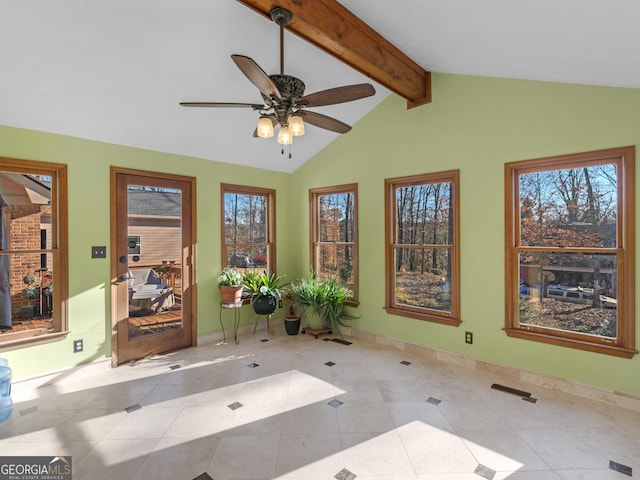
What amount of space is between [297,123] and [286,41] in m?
1.01

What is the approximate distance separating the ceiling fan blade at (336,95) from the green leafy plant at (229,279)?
277cm

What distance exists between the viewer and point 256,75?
194cm

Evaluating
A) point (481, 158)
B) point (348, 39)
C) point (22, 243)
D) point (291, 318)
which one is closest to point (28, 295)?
point (22, 243)

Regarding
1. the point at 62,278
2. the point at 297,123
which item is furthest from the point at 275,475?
the point at 62,278

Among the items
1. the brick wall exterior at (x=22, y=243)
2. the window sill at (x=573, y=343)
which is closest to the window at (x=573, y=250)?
the window sill at (x=573, y=343)

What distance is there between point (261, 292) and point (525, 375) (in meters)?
3.12

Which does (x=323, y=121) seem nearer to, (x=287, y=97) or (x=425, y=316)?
(x=287, y=97)

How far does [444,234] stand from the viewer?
3805 millimetres

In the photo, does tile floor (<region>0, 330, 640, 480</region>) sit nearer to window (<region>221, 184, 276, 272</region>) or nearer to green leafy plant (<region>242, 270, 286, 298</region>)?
green leafy plant (<region>242, 270, 286, 298</region>)

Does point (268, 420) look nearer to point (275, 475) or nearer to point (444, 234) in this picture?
point (275, 475)

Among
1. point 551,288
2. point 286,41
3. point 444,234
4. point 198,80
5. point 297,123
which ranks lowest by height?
point 551,288

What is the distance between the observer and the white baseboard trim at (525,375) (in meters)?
2.72

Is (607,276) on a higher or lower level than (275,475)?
higher

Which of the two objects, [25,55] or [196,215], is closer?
[25,55]
